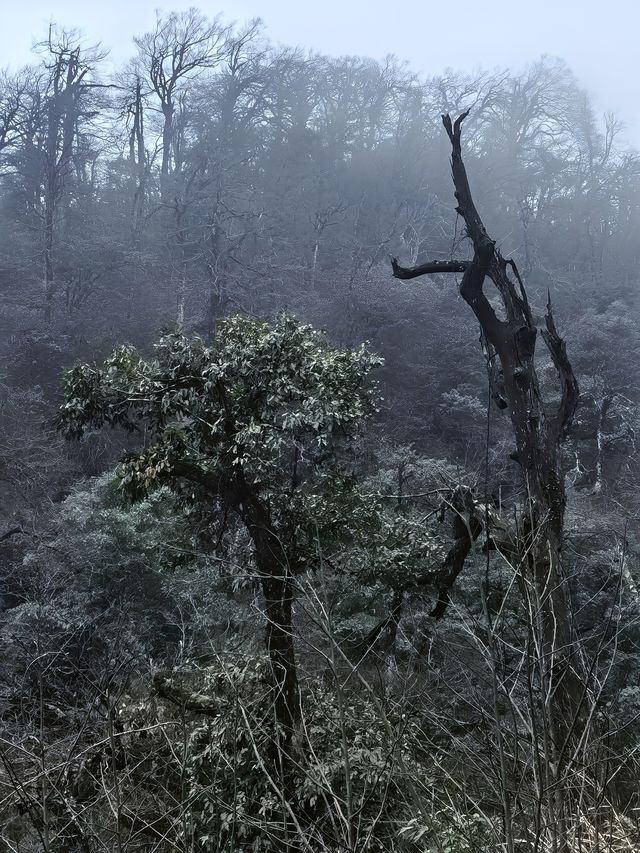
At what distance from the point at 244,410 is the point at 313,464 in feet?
3.10

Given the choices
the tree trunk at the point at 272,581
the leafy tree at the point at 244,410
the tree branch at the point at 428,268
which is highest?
the tree branch at the point at 428,268

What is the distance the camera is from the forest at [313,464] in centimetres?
331

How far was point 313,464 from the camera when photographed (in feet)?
24.4

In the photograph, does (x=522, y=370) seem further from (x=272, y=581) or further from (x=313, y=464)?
(x=272, y=581)

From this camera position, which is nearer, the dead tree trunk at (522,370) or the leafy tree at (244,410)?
the dead tree trunk at (522,370)

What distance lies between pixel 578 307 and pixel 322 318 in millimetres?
9730

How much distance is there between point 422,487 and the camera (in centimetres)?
1420

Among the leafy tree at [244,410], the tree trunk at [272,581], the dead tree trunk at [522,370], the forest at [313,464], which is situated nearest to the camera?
the forest at [313,464]

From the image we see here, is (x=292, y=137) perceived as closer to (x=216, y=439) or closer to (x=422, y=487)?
(x=422, y=487)

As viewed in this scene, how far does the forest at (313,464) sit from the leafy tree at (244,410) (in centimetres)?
4

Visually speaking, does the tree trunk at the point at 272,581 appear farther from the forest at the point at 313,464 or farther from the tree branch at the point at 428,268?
the tree branch at the point at 428,268

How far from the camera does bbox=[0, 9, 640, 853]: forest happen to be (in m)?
3.31

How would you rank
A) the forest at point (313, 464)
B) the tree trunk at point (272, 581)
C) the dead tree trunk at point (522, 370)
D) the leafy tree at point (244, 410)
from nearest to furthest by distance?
the forest at point (313, 464) → the dead tree trunk at point (522, 370) → the tree trunk at point (272, 581) → the leafy tree at point (244, 410)

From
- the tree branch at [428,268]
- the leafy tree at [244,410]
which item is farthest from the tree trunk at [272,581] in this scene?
the tree branch at [428,268]
